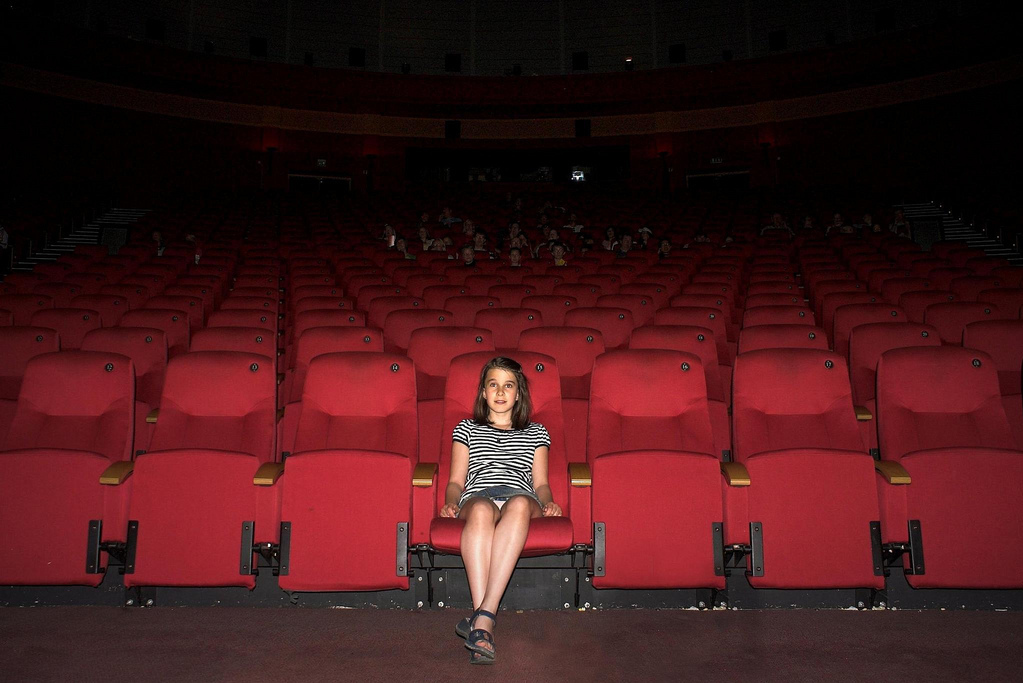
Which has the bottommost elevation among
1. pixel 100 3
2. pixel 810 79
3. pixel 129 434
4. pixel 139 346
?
pixel 129 434

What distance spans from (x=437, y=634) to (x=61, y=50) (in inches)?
543

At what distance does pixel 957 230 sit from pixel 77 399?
11.3 metres

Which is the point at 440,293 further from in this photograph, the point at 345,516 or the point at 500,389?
the point at 345,516

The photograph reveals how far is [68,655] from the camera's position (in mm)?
2076

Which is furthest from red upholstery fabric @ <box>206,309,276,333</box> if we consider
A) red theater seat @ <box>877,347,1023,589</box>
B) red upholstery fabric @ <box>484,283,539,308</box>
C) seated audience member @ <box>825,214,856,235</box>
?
seated audience member @ <box>825,214,856,235</box>

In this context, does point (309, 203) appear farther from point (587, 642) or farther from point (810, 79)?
point (587, 642)

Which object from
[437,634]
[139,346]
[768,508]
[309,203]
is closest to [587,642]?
[437,634]

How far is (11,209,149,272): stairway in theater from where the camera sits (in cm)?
870

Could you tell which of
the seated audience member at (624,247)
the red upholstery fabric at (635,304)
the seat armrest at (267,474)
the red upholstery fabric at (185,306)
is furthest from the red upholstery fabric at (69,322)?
the seated audience member at (624,247)

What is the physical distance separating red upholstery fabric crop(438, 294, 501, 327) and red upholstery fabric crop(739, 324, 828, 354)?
1.60 m

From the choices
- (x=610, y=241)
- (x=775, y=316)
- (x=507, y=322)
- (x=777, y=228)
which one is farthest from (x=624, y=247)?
(x=507, y=322)

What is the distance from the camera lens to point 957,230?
1077 centimetres

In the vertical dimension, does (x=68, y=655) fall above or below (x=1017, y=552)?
below

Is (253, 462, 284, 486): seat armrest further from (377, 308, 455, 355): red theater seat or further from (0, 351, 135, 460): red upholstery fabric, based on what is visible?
(377, 308, 455, 355): red theater seat
